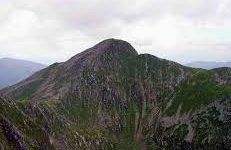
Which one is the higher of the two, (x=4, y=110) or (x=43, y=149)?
(x=4, y=110)

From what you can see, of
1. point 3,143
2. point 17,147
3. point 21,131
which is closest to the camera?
point 3,143

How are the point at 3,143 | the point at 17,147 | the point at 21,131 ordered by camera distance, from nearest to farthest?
the point at 3,143, the point at 17,147, the point at 21,131

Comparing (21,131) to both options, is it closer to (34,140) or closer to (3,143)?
(34,140)

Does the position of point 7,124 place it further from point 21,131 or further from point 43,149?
point 43,149

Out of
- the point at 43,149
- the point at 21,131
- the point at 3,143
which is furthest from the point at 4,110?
the point at 3,143

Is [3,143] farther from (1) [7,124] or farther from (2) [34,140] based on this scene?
(2) [34,140]

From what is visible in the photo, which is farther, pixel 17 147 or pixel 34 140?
pixel 34 140

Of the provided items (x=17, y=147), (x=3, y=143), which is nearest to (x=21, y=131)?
(x=17, y=147)

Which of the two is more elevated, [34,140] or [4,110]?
[4,110]

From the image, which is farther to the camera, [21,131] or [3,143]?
[21,131]
